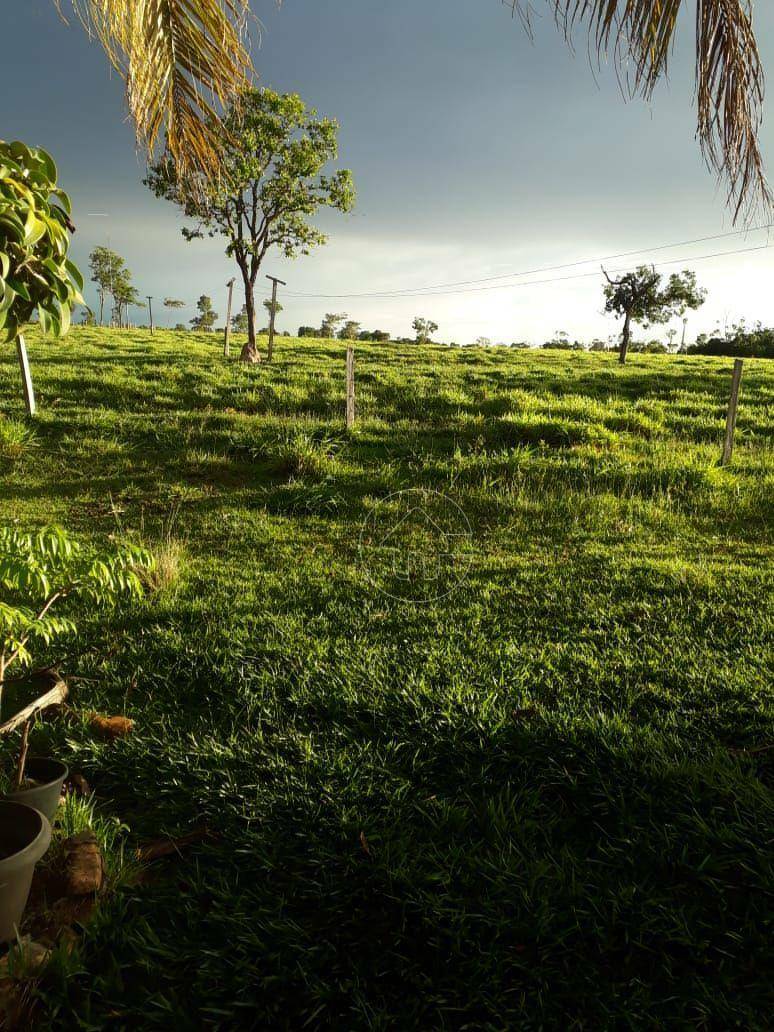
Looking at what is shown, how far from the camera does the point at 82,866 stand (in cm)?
229

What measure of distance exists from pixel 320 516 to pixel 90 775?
4636 mm

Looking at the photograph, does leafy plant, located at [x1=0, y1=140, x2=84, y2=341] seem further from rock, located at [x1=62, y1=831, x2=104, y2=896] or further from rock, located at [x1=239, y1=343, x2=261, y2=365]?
rock, located at [x1=239, y1=343, x2=261, y2=365]

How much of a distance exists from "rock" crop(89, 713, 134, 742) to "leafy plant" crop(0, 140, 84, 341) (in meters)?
2.17

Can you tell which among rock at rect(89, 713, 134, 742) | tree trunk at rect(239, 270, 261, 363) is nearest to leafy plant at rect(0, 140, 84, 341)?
rock at rect(89, 713, 134, 742)

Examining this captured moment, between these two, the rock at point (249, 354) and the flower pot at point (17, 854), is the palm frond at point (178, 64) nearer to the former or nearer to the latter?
the flower pot at point (17, 854)

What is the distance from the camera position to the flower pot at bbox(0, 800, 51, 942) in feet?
6.47

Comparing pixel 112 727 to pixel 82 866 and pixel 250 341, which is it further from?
pixel 250 341

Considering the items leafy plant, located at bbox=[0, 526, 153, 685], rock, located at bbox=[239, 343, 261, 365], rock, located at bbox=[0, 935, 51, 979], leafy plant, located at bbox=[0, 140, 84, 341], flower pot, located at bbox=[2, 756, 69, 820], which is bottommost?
rock, located at bbox=[0, 935, 51, 979]

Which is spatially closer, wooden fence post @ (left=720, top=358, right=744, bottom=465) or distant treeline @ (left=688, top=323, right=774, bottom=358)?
wooden fence post @ (left=720, top=358, right=744, bottom=465)

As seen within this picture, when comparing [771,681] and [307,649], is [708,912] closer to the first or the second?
[771,681]

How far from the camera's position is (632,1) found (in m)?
2.77

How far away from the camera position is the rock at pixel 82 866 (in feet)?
7.38

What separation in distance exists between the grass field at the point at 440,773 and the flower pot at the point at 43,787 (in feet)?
0.78

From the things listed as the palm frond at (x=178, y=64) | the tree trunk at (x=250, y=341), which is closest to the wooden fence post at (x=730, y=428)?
the palm frond at (x=178, y=64)
